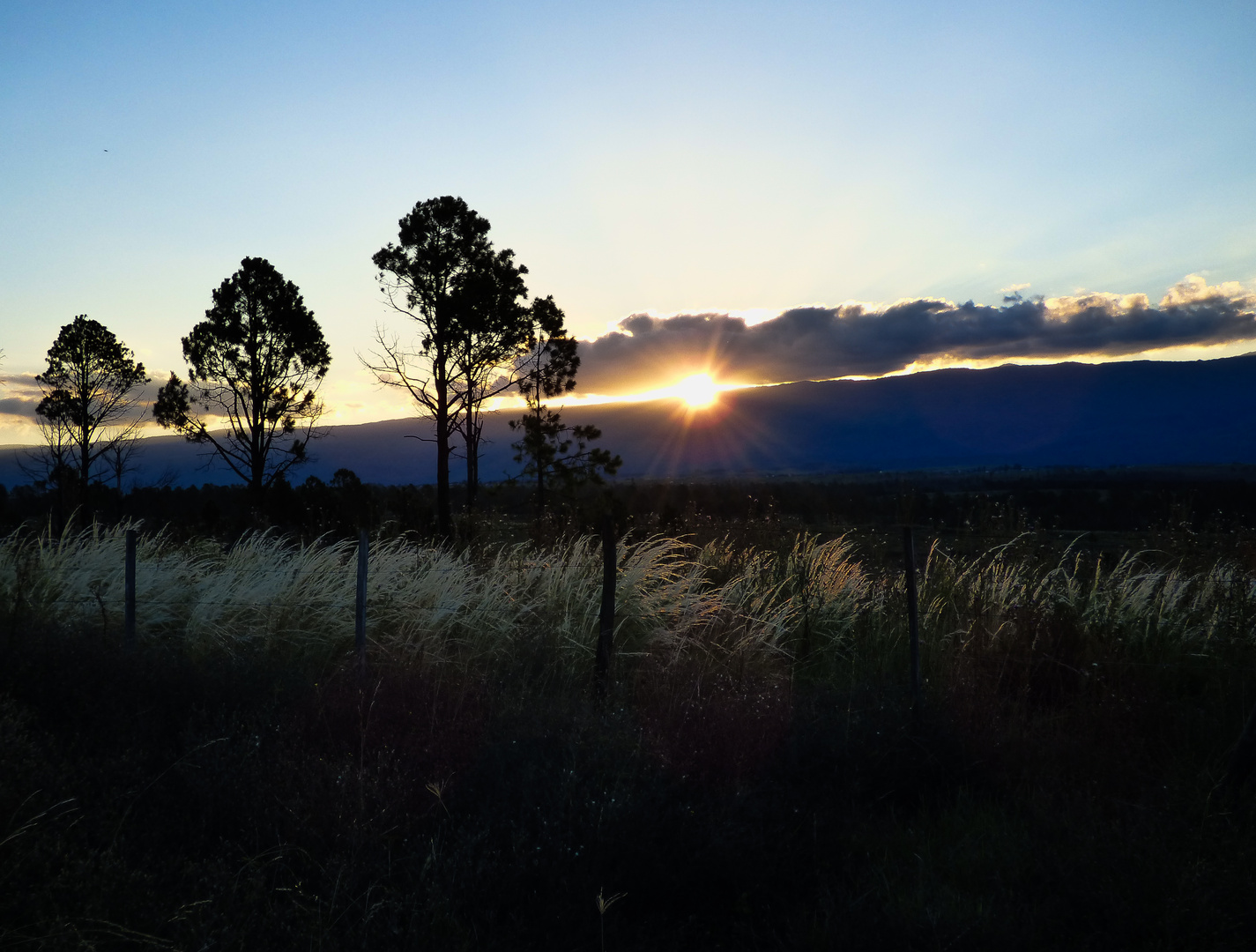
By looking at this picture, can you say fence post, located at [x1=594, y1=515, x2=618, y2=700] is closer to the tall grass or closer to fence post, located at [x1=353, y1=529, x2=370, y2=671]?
the tall grass

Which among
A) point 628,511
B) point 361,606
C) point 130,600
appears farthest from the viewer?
point 628,511

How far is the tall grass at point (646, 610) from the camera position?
6.80 metres

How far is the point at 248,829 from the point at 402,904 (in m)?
1.13

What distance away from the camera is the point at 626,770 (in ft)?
13.3

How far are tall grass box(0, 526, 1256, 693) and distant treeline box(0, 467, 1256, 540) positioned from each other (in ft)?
3.54

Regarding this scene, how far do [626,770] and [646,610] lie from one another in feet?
11.1

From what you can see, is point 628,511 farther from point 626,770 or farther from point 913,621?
point 626,770

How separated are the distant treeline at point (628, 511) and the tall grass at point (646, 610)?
1080 mm

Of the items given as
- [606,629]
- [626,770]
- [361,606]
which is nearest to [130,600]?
[361,606]

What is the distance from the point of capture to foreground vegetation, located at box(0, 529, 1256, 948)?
326 centimetres

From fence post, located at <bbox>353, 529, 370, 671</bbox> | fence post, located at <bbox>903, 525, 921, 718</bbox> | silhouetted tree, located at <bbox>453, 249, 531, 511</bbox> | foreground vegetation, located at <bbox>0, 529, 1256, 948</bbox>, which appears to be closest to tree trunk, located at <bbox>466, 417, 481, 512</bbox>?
silhouetted tree, located at <bbox>453, 249, 531, 511</bbox>

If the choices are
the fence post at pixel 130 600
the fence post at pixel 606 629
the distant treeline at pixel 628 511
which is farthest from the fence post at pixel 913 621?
the fence post at pixel 130 600

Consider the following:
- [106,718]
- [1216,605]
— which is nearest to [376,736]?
[106,718]

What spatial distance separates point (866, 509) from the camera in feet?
164
